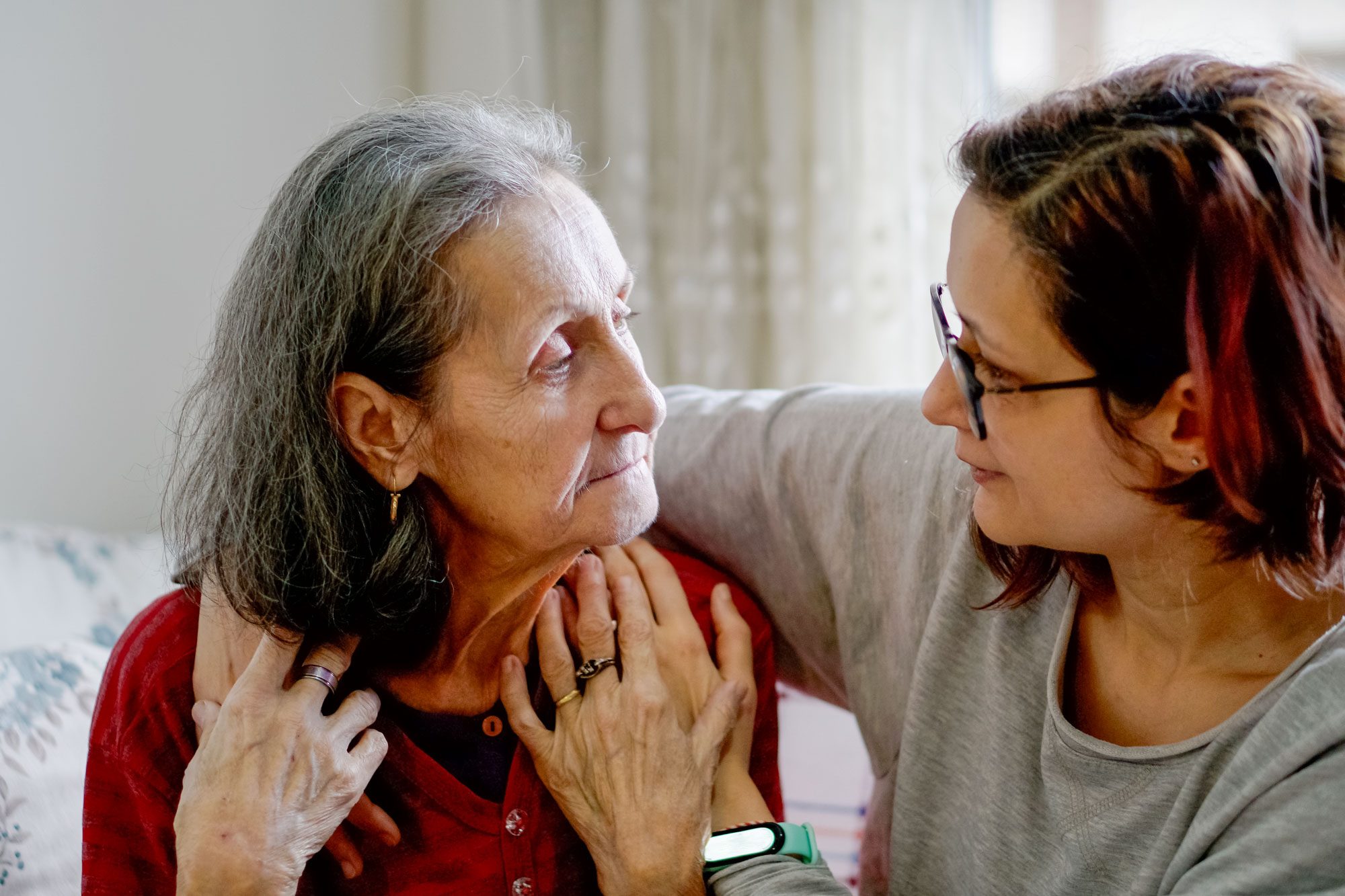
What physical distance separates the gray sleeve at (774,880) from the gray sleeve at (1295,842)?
38cm

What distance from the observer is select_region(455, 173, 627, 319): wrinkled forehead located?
3.79 ft

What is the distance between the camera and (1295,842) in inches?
35.4

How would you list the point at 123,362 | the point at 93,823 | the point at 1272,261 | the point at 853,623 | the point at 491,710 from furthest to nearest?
1. the point at 123,362
2. the point at 853,623
3. the point at 491,710
4. the point at 93,823
5. the point at 1272,261

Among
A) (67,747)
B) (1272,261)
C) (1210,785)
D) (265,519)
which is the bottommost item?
(67,747)

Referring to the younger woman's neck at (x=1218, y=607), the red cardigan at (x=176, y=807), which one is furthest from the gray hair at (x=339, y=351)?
the younger woman's neck at (x=1218, y=607)

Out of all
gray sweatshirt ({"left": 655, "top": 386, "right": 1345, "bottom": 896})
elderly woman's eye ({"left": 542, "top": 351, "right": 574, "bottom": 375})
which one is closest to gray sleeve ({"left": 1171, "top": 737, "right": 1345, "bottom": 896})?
gray sweatshirt ({"left": 655, "top": 386, "right": 1345, "bottom": 896})

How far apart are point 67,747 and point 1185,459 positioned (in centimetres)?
139

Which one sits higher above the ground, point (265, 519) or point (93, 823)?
point (265, 519)

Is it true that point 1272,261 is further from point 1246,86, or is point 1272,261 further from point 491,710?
point 491,710

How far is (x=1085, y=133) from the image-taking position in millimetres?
989

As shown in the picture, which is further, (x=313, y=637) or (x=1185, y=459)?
(x=313, y=637)

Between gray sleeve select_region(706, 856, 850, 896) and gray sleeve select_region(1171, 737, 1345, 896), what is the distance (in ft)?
1.25

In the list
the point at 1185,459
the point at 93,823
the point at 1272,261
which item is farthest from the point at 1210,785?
the point at 93,823

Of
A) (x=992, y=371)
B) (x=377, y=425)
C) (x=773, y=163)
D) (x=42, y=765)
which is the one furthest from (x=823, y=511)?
(x=773, y=163)
